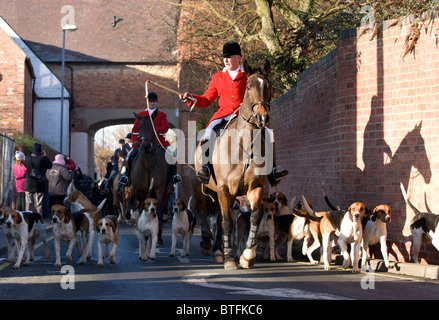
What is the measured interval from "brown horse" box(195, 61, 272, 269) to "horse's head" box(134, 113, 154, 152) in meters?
3.51

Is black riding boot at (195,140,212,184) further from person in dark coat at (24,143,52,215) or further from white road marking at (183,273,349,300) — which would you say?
person in dark coat at (24,143,52,215)

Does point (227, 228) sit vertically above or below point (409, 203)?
below

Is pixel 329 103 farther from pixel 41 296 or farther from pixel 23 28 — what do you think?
pixel 23 28

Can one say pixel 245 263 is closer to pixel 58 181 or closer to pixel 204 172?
pixel 204 172

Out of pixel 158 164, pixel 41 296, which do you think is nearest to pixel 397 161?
pixel 158 164

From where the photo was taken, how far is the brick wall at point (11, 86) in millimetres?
33781

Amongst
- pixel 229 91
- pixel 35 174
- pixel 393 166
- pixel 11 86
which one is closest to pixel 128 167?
pixel 229 91

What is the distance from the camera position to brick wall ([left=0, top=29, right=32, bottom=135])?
111ft

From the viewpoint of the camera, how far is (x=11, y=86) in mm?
34031

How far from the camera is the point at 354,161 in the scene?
12.3 metres

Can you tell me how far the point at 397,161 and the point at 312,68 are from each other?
4210mm

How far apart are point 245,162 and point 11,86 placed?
2689cm

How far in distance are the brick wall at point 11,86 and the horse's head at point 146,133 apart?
22230 millimetres

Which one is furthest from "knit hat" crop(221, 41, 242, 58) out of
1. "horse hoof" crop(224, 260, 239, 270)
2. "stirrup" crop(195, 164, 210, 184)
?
"horse hoof" crop(224, 260, 239, 270)
